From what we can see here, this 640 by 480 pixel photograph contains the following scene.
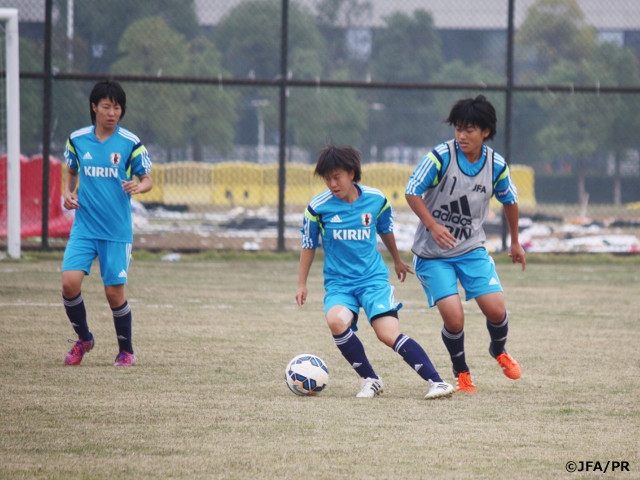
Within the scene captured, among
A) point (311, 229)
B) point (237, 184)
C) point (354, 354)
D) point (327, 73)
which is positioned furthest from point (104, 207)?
point (237, 184)

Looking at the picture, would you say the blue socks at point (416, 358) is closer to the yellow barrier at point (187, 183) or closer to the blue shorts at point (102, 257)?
the blue shorts at point (102, 257)

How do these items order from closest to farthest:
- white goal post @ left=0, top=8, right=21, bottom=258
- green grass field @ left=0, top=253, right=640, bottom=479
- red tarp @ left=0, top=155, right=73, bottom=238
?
green grass field @ left=0, top=253, right=640, bottom=479 → white goal post @ left=0, top=8, right=21, bottom=258 → red tarp @ left=0, top=155, right=73, bottom=238

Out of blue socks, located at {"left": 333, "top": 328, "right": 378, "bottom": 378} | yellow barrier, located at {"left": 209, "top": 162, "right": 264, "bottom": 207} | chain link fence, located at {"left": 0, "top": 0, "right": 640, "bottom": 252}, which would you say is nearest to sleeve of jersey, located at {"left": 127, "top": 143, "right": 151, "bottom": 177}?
blue socks, located at {"left": 333, "top": 328, "right": 378, "bottom": 378}

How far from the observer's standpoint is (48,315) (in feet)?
25.7

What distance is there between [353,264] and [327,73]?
1409cm

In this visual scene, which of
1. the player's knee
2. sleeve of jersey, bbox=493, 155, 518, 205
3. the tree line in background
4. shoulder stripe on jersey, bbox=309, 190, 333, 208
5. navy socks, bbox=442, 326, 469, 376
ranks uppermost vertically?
the tree line in background

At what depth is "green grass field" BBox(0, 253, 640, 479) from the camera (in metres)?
3.71

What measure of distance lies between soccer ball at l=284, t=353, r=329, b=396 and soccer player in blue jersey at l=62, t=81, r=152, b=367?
4.27 feet

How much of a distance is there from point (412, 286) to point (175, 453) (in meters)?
7.27

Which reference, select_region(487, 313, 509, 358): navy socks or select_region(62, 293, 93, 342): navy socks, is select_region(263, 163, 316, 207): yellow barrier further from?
select_region(487, 313, 509, 358): navy socks

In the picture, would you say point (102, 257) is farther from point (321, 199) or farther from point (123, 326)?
point (321, 199)

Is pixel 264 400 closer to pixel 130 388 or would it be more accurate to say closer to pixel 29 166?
pixel 130 388

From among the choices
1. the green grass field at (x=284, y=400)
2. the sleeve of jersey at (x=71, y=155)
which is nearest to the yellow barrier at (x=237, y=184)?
the green grass field at (x=284, y=400)

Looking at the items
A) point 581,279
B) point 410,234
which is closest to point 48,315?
point 581,279
